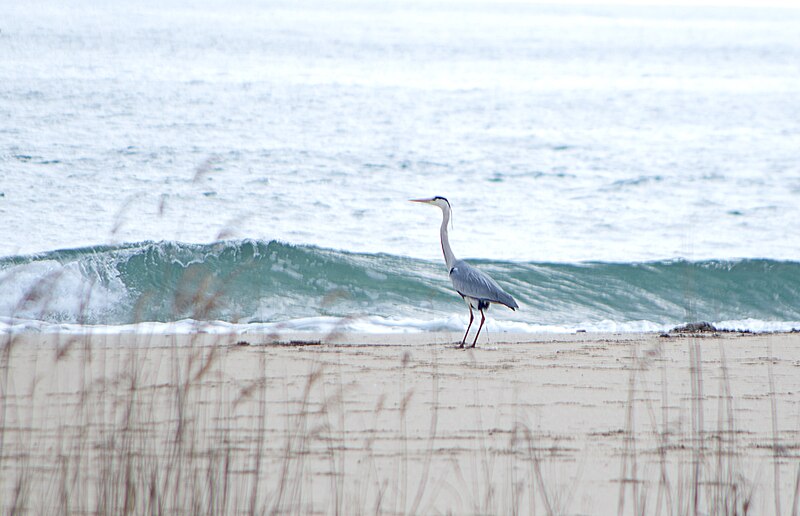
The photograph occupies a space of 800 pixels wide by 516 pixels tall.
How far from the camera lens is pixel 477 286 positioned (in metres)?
8.62

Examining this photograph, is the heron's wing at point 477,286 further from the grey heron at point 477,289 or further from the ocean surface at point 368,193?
the ocean surface at point 368,193

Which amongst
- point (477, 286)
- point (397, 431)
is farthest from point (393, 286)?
point (397, 431)

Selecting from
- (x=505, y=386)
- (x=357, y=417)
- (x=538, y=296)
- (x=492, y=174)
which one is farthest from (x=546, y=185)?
(x=357, y=417)

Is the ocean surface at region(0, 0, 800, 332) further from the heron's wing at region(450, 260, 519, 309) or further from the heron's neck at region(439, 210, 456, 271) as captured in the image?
the heron's wing at region(450, 260, 519, 309)

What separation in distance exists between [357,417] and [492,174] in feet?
52.0

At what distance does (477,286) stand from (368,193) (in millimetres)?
9655

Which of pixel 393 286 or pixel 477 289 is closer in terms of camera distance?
pixel 477 289

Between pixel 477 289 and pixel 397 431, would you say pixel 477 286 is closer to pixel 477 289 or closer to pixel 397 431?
pixel 477 289

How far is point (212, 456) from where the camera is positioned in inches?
138

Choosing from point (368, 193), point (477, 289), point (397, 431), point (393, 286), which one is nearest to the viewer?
point (397, 431)

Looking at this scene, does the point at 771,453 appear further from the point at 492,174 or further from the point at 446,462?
the point at 492,174

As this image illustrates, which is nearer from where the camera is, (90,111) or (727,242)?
(727,242)

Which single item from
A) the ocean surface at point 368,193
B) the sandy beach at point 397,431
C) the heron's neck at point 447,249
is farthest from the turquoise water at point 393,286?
the sandy beach at point 397,431

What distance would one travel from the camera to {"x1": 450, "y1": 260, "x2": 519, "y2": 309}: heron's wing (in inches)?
336
